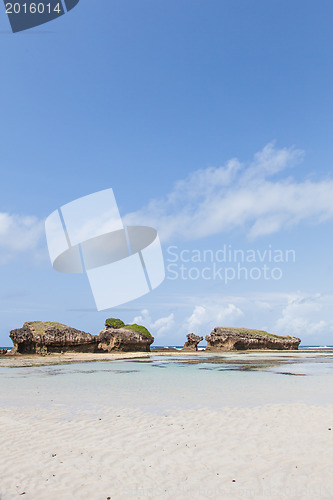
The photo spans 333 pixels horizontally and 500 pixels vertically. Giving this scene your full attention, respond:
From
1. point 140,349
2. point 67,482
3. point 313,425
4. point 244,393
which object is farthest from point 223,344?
point 67,482

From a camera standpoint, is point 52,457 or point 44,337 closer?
point 52,457

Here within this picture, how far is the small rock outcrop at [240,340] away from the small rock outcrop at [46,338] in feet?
116

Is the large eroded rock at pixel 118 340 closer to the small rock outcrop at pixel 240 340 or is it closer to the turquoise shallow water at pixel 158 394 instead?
the small rock outcrop at pixel 240 340

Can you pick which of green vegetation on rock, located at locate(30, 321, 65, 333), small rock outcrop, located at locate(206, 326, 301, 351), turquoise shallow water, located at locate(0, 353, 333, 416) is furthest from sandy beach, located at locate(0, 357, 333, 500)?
small rock outcrop, located at locate(206, 326, 301, 351)

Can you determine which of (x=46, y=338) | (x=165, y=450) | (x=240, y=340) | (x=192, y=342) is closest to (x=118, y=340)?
(x=46, y=338)

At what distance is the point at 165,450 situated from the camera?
8453 millimetres

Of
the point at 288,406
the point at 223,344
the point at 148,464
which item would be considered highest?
the point at 148,464

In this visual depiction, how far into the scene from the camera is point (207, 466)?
7352 mm

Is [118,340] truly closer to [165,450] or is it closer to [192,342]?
[192,342]

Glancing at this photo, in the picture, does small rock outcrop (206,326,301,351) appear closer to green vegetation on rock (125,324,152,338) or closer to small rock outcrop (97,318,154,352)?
green vegetation on rock (125,324,152,338)

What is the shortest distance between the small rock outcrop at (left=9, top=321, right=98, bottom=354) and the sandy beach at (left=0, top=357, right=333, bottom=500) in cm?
4719

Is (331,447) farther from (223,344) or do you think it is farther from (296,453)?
(223,344)

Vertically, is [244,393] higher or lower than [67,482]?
lower

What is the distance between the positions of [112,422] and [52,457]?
11.6 feet
